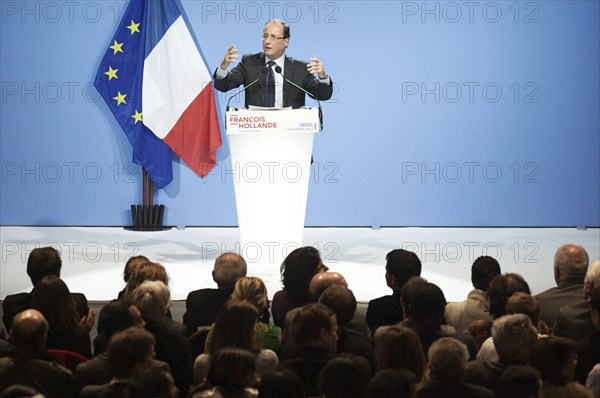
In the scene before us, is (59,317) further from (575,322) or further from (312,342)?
(575,322)

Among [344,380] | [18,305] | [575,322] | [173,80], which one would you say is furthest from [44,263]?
[173,80]

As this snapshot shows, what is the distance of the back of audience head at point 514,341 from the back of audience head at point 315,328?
1.92 feet

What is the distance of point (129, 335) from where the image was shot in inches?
120

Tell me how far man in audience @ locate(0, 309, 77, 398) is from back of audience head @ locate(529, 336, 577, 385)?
5.24 feet

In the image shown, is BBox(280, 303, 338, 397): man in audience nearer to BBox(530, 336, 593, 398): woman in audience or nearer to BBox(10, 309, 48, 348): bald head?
BBox(530, 336, 593, 398): woman in audience

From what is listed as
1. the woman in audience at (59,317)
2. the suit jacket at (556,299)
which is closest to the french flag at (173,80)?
the suit jacket at (556,299)

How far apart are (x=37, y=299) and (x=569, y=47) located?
279 inches

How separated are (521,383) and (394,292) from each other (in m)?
1.59

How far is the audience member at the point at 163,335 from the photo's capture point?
3.66 m

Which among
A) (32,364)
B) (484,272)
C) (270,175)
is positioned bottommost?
(32,364)

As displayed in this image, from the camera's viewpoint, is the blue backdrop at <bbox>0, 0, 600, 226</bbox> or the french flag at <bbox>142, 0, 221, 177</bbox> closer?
the french flag at <bbox>142, 0, 221, 177</bbox>

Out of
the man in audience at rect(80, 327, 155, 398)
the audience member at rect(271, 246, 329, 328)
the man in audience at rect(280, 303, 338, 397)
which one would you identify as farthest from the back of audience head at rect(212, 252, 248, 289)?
the man in audience at rect(80, 327, 155, 398)

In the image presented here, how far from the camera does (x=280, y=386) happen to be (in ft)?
8.97

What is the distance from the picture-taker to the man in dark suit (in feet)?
20.9
